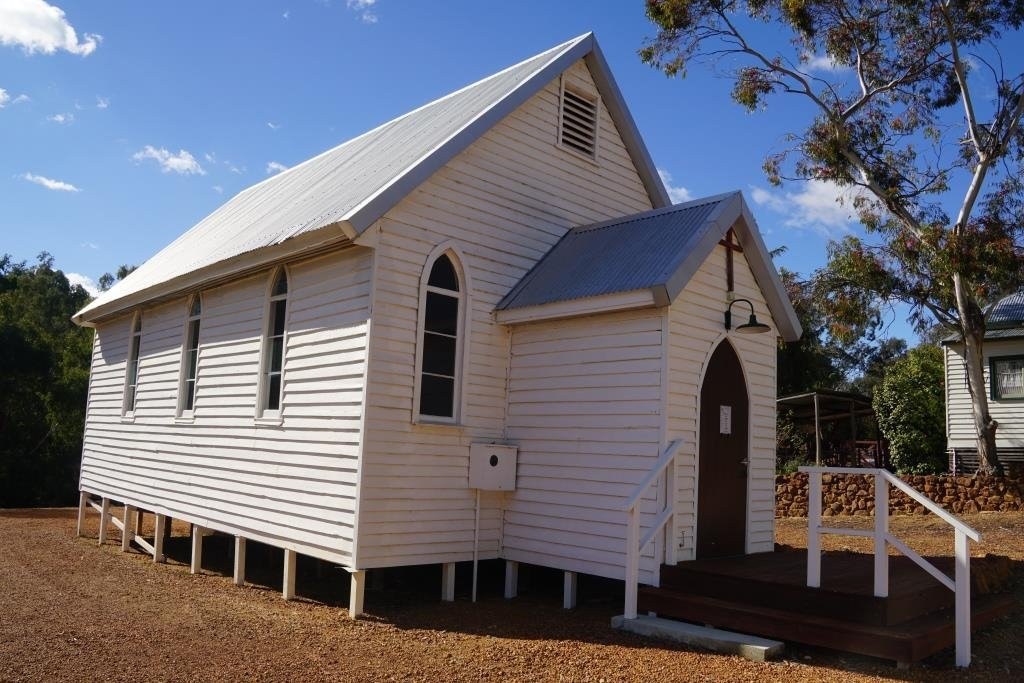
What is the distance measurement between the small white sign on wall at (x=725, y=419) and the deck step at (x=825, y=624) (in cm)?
215

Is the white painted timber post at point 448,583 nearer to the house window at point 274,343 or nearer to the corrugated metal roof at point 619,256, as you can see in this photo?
the house window at point 274,343

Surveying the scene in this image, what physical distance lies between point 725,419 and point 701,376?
76 cm

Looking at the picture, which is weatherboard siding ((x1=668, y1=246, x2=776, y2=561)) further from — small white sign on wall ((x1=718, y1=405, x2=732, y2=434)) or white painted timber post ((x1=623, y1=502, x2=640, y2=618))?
white painted timber post ((x1=623, y1=502, x2=640, y2=618))

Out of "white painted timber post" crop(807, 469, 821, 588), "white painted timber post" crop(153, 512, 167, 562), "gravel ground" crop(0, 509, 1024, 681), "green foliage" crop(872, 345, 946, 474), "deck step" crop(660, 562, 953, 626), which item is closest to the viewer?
"gravel ground" crop(0, 509, 1024, 681)

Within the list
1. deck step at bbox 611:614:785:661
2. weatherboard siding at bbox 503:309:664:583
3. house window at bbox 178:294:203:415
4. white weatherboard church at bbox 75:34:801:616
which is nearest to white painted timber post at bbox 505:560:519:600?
white weatherboard church at bbox 75:34:801:616

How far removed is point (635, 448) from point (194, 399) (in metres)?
7.43

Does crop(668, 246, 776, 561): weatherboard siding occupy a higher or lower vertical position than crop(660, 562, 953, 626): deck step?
higher

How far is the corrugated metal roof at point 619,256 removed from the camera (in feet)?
30.3

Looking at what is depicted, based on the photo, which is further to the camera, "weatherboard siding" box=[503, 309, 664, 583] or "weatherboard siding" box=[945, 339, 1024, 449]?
"weatherboard siding" box=[945, 339, 1024, 449]

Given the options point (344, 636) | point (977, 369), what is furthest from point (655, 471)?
point (977, 369)

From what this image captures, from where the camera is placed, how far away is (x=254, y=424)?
1124cm

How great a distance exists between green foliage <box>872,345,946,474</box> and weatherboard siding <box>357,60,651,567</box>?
1931 centimetres

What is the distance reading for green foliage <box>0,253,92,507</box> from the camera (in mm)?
30047

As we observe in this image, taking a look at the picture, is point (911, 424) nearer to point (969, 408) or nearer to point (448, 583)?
point (969, 408)
